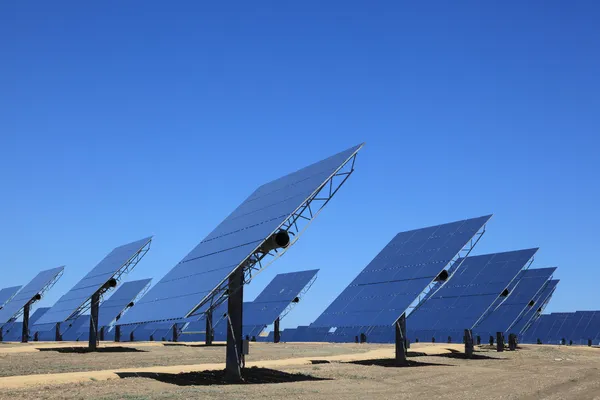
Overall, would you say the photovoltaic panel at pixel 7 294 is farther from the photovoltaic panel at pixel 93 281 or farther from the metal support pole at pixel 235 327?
the metal support pole at pixel 235 327

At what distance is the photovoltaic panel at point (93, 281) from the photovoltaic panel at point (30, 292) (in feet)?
48.6

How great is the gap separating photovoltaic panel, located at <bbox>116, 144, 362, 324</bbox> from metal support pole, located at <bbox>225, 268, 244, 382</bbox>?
581mm

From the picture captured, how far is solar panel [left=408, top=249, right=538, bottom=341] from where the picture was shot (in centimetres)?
4069

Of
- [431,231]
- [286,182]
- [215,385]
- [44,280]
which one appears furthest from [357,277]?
[44,280]

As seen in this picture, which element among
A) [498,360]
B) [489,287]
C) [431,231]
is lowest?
[498,360]

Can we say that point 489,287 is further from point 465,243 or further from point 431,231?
point 465,243

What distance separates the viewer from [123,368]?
99.8 ft

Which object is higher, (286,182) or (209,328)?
(286,182)

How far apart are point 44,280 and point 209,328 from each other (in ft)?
65.0

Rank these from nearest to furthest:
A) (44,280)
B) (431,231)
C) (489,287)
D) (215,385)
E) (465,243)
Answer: (215,385)
(465,243)
(431,231)
(489,287)
(44,280)

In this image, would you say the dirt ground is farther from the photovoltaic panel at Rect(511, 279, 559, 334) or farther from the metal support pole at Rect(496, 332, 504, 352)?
the photovoltaic panel at Rect(511, 279, 559, 334)

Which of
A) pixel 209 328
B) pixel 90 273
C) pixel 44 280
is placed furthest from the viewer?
pixel 44 280

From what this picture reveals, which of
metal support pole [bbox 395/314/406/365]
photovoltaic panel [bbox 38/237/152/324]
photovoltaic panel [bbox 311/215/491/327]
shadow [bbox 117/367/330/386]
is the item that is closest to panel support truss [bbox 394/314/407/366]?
metal support pole [bbox 395/314/406/365]

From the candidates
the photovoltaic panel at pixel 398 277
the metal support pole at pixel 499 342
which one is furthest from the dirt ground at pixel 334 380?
the metal support pole at pixel 499 342
